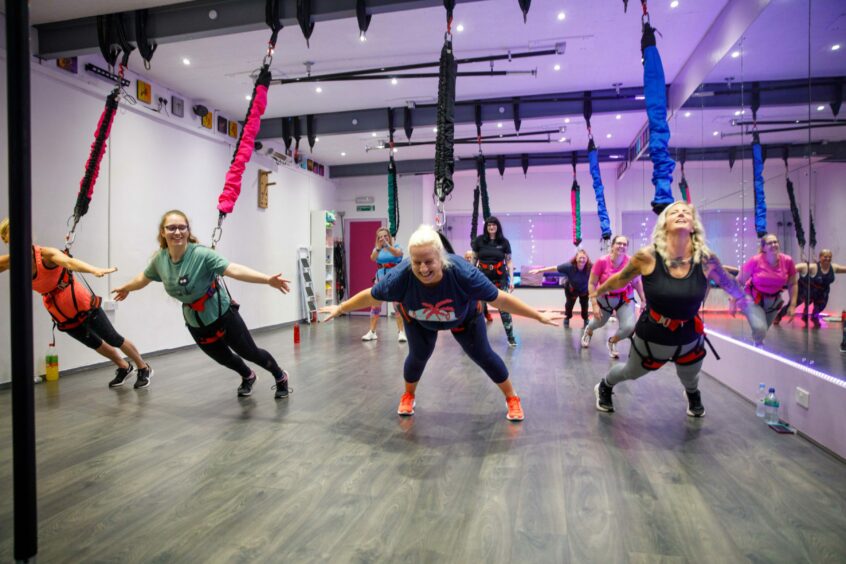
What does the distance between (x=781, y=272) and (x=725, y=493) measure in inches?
87.6

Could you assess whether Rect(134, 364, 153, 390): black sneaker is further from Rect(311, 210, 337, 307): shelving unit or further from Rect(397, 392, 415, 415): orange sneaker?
Rect(311, 210, 337, 307): shelving unit

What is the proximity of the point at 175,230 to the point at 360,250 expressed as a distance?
8836mm

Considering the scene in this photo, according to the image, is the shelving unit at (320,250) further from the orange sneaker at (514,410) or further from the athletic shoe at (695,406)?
the athletic shoe at (695,406)

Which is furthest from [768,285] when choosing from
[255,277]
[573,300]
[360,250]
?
[360,250]

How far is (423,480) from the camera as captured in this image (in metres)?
2.36

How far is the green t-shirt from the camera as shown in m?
3.41

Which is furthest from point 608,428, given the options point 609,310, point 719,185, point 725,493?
point 719,185

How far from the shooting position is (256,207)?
8711mm

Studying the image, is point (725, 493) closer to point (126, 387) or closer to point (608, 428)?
point (608, 428)

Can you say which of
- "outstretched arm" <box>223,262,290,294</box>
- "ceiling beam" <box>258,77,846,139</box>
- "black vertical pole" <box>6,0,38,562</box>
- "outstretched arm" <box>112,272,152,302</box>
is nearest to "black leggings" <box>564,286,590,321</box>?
"ceiling beam" <box>258,77,846,139</box>

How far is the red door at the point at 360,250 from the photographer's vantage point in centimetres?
1212

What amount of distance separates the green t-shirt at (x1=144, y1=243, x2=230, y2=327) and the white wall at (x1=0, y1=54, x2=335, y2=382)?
2.18m

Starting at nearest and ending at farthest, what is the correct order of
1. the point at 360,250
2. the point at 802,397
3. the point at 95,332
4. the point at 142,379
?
the point at 802,397 → the point at 95,332 → the point at 142,379 → the point at 360,250

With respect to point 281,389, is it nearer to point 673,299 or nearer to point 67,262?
point 67,262
